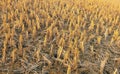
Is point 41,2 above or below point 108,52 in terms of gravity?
above

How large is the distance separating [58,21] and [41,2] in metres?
1.25

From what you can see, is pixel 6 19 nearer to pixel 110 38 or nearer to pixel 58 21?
pixel 58 21

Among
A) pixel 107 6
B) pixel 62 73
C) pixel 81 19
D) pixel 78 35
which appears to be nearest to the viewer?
pixel 62 73

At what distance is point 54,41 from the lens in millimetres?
3428

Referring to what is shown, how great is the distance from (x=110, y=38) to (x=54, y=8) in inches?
60.2

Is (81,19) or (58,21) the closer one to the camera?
(58,21)

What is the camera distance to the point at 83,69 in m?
2.86

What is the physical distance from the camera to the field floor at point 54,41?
2857mm

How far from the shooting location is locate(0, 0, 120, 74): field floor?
2.86m

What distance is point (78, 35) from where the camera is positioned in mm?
3695

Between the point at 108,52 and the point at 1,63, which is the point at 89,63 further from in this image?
the point at 1,63

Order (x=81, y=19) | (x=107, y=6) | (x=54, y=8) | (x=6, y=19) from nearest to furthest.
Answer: (x=6, y=19) → (x=81, y=19) → (x=54, y=8) → (x=107, y=6)

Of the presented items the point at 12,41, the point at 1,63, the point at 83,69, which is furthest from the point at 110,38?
the point at 1,63

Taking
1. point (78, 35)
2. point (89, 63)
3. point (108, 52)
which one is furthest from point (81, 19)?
point (89, 63)
